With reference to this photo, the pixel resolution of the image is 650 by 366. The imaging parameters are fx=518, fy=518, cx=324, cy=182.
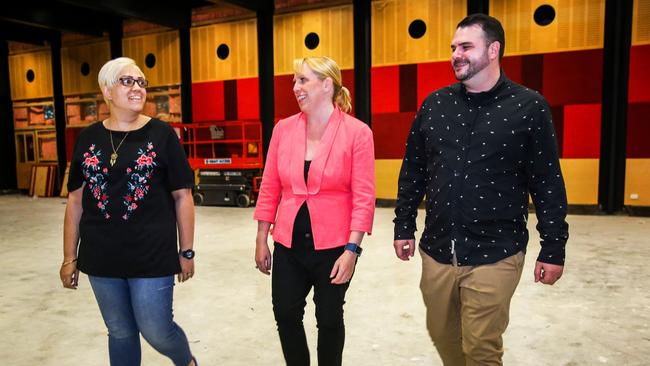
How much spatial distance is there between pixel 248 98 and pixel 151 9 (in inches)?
99.1

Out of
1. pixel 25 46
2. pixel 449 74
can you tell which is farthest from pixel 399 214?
pixel 25 46

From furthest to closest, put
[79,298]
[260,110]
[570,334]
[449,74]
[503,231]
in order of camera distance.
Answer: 1. [260,110]
2. [449,74]
3. [79,298]
4. [570,334]
5. [503,231]

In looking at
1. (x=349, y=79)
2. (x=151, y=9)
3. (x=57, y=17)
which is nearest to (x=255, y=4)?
(x=151, y=9)

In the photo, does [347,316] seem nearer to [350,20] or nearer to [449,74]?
[449,74]

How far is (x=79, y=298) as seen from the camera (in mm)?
4031

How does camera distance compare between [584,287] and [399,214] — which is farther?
[584,287]

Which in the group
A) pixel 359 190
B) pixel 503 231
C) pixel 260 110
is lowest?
pixel 503 231

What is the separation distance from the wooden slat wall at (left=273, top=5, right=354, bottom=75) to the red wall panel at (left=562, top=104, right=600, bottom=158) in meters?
3.77

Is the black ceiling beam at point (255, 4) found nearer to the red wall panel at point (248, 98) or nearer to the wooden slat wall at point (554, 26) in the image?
the red wall panel at point (248, 98)

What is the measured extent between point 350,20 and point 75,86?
7228 millimetres

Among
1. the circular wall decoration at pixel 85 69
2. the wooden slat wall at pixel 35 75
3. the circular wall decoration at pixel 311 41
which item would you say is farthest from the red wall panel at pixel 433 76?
the wooden slat wall at pixel 35 75

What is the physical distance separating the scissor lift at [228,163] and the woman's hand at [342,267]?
7776mm

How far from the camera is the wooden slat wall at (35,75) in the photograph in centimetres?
1291

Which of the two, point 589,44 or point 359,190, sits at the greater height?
point 589,44
